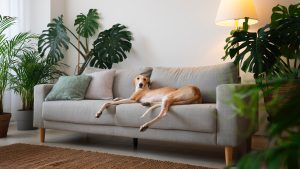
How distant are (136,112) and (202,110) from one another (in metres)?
0.59

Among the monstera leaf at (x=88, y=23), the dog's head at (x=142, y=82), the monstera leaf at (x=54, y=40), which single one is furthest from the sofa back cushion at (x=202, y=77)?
the monstera leaf at (x=54, y=40)

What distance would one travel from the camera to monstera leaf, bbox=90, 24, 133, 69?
13.8 ft

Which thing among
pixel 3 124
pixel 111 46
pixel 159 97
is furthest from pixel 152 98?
pixel 3 124

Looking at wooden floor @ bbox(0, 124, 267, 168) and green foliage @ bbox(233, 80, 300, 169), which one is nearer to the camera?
green foliage @ bbox(233, 80, 300, 169)

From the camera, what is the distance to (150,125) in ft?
8.43

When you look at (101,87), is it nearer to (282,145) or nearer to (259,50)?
(259,50)

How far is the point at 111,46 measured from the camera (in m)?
4.23

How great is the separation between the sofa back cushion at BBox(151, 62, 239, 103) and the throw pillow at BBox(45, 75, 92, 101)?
0.77m

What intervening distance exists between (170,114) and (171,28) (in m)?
1.84

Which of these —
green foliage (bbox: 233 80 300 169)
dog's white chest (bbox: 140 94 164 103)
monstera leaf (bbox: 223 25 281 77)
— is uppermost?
monstera leaf (bbox: 223 25 281 77)

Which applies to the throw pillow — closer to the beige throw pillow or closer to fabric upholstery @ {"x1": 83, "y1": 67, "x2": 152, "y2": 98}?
the beige throw pillow

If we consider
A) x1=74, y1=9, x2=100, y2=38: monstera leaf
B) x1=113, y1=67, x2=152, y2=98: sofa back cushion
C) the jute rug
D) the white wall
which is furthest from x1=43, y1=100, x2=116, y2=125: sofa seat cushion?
x1=74, y1=9, x2=100, y2=38: monstera leaf

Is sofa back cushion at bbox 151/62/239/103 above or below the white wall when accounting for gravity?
below

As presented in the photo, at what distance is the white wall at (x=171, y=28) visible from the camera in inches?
148
